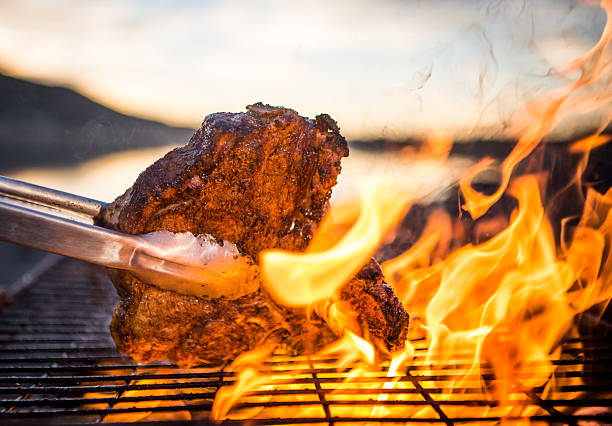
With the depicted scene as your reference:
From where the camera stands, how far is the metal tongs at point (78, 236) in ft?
4.58

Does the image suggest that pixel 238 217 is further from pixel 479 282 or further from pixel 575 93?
pixel 575 93

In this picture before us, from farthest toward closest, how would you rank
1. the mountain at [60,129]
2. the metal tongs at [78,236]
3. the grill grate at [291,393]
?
the mountain at [60,129]
the grill grate at [291,393]
the metal tongs at [78,236]

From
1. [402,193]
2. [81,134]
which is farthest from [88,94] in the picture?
[402,193]

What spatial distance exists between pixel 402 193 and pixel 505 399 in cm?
229

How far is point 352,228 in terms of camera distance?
6.79ft

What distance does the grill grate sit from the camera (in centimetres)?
162

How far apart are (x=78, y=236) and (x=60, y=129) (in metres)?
5.67

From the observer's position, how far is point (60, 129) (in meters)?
5.93

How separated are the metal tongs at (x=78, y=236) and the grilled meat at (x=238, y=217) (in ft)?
0.46

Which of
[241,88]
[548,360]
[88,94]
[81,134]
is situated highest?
[241,88]

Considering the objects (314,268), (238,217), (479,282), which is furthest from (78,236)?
(479,282)

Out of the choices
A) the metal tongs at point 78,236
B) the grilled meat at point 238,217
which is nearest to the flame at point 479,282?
the grilled meat at point 238,217

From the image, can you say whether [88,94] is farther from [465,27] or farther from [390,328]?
[390,328]

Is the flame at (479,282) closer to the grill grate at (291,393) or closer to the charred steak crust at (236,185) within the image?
the grill grate at (291,393)
